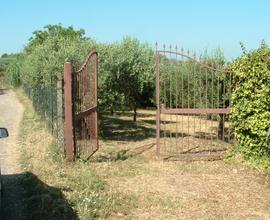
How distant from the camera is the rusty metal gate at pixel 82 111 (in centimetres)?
965

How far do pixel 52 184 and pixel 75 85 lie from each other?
255 cm

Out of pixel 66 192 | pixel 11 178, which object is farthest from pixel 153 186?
pixel 11 178

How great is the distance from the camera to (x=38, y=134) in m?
14.8

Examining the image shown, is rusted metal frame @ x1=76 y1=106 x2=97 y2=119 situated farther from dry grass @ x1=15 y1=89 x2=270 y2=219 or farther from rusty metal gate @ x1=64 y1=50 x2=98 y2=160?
dry grass @ x1=15 y1=89 x2=270 y2=219

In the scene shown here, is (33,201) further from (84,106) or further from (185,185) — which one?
(84,106)

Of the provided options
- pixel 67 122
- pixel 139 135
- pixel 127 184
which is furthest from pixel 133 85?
pixel 127 184

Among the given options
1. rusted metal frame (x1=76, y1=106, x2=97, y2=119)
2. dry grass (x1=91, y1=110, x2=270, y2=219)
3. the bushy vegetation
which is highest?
the bushy vegetation

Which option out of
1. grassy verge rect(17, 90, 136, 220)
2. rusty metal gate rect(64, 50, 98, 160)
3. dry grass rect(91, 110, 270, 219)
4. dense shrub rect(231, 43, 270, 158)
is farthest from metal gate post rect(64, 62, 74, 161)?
dense shrub rect(231, 43, 270, 158)

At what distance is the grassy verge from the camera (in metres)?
6.72

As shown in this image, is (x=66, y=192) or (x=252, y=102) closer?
(x=66, y=192)

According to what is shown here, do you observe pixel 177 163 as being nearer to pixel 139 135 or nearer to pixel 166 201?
pixel 166 201

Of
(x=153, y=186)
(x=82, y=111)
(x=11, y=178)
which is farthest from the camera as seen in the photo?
(x=82, y=111)

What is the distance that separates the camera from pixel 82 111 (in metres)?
10.8

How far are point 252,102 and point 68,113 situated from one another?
376 centimetres
